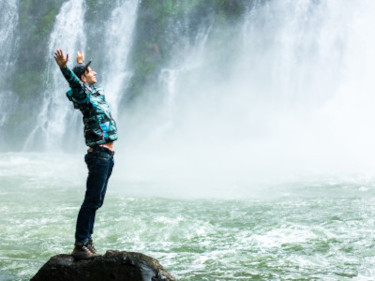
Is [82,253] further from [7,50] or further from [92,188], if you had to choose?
[7,50]

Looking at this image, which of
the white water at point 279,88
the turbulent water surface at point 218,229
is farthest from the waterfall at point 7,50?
the turbulent water surface at point 218,229

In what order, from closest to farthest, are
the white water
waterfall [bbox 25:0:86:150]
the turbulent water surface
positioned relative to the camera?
the turbulent water surface → the white water → waterfall [bbox 25:0:86:150]

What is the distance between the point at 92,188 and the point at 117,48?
79.6ft

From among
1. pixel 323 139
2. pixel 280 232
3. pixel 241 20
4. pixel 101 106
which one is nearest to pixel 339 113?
pixel 323 139

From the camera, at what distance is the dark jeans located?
4762mm

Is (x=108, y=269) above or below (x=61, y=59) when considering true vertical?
below

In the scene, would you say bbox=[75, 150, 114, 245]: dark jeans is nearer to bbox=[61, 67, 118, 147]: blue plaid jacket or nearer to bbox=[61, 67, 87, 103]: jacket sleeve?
bbox=[61, 67, 118, 147]: blue plaid jacket

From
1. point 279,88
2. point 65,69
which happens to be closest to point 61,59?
point 65,69

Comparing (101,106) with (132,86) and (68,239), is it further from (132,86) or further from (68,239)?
(132,86)

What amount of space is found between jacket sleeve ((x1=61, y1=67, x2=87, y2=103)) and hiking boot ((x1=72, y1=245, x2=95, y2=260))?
144cm

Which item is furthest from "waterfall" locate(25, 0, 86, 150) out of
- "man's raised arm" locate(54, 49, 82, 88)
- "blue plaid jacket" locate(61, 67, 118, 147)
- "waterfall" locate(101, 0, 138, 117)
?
"man's raised arm" locate(54, 49, 82, 88)

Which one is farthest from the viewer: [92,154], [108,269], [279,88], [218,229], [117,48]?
[117,48]

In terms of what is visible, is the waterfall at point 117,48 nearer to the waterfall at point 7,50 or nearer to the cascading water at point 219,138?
the cascading water at point 219,138

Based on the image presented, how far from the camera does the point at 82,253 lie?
4625mm
